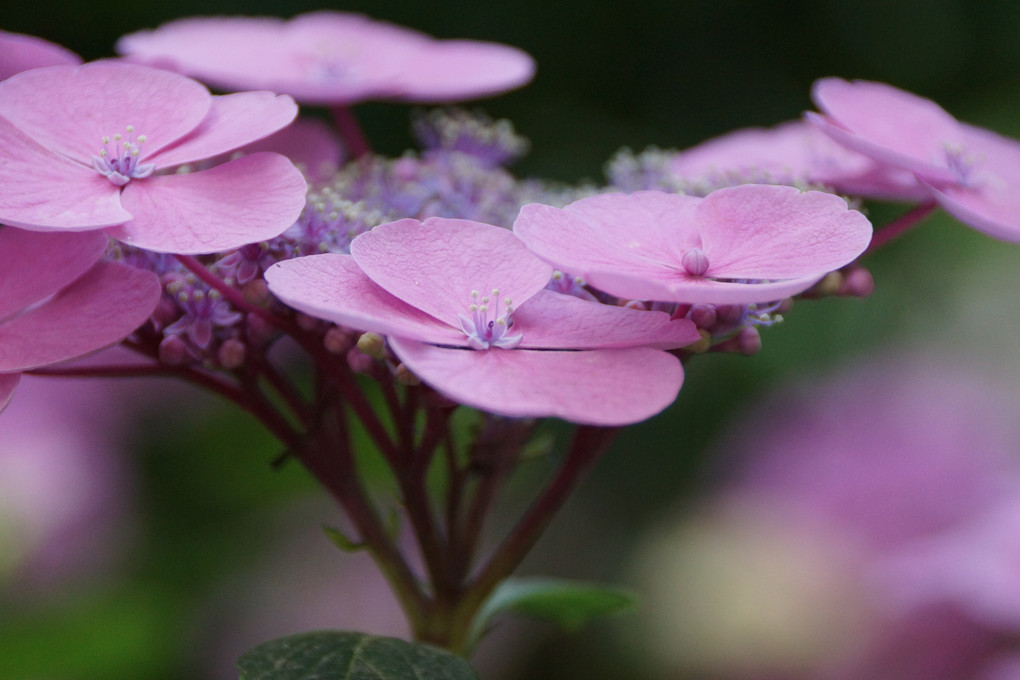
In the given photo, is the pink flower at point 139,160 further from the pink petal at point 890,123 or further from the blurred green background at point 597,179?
the blurred green background at point 597,179

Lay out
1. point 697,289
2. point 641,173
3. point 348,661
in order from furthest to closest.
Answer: point 641,173 → point 348,661 → point 697,289

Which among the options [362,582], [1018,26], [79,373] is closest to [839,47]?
[1018,26]

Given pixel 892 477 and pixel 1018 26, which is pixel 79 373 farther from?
pixel 1018 26

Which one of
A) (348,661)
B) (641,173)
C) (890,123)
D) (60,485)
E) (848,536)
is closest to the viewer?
(348,661)

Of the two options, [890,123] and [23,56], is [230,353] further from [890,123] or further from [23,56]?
[890,123]

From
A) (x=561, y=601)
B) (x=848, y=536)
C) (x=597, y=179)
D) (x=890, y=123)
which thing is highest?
(x=890, y=123)

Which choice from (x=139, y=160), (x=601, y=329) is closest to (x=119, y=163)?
(x=139, y=160)
